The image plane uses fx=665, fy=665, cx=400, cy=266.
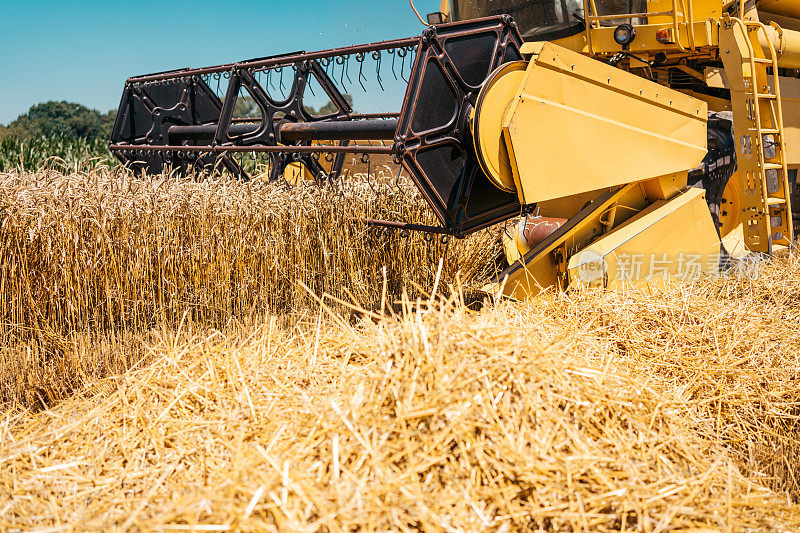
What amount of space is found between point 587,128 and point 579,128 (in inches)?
2.6

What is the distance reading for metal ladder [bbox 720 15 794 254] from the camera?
4012 millimetres

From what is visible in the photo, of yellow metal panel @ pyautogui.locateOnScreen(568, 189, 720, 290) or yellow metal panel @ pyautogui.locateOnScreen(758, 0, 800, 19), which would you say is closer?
yellow metal panel @ pyautogui.locateOnScreen(568, 189, 720, 290)

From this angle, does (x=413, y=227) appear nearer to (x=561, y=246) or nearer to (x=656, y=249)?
(x=561, y=246)

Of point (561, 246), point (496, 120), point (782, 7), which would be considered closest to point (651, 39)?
point (561, 246)

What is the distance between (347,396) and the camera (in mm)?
2047

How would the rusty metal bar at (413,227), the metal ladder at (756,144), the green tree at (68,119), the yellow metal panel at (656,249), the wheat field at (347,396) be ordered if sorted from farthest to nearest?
the green tree at (68,119) → the metal ladder at (756,144) → the yellow metal panel at (656,249) → the rusty metal bar at (413,227) → the wheat field at (347,396)

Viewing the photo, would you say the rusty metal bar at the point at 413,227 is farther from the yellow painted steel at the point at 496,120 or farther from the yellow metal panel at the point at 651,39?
the yellow metal panel at the point at 651,39

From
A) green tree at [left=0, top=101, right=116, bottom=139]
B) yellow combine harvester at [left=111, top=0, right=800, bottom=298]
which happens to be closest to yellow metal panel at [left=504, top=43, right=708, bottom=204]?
yellow combine harvester at [left=111, top=0, right=800, bottom=298]

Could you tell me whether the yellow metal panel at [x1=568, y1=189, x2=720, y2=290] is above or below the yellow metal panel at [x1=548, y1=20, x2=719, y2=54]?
below

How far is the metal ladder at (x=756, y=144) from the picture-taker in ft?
13.2

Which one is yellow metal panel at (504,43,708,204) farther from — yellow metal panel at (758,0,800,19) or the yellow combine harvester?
yellow metal panel at (758,0,800,19)

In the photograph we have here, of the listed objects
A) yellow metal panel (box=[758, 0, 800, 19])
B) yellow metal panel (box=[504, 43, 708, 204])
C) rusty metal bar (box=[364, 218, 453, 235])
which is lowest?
rusty metal bar (box=[364, 218, 453, 235])

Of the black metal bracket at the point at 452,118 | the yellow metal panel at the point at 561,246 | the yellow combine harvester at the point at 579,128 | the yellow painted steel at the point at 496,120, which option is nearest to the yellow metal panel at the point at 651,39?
the yellow combine harvester at the point at 579,128

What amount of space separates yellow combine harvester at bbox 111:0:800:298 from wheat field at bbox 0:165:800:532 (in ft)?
1.15
